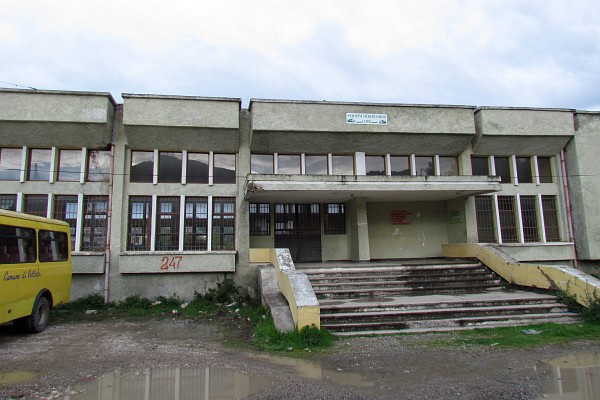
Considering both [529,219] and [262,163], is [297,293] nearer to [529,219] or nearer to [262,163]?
[262,163]

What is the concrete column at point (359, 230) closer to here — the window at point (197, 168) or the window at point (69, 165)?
the window at point (197, 168)

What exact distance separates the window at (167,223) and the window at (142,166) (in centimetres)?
90

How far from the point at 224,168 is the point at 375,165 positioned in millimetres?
5552

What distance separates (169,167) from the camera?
1343 centimetres

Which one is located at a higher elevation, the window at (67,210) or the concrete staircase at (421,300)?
the window at (67,210)

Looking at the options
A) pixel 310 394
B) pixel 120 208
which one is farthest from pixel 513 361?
pixel 120 208

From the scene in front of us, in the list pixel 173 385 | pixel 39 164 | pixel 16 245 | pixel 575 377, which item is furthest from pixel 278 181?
pixel 575 377

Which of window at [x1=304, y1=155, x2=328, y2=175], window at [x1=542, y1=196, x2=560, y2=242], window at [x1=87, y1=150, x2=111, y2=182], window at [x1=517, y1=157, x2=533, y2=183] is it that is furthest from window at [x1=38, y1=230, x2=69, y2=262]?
window at [x1=542, y1=196, x2=560, y2=242]

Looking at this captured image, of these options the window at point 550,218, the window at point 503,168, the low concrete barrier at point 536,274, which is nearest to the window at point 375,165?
the low concrete barrier at point 536,274

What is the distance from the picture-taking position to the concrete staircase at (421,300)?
330 inches

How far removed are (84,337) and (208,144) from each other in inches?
277

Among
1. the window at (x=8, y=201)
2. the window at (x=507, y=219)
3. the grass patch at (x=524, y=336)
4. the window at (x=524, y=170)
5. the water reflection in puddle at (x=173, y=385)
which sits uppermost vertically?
the window at (x=524, y=170)

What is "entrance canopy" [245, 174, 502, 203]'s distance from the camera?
38.4 feet

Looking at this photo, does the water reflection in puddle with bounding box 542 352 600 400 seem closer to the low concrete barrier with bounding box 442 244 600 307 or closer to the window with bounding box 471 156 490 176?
the low concrete barrier with bounding box 442 244 600 307
